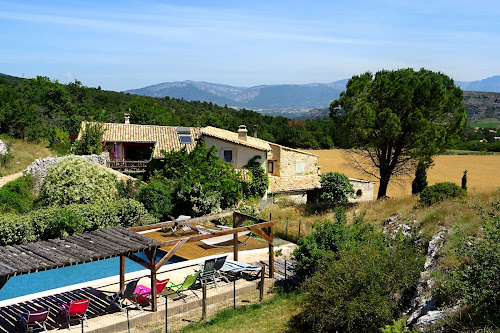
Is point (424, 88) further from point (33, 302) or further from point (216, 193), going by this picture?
point (33, 302)

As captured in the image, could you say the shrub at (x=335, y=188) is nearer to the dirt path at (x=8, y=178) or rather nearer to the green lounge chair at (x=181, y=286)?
the green lounge chair at (x=181, y=286)

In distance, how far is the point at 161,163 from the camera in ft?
106

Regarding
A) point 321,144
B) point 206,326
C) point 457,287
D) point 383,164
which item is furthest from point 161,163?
point 321,144

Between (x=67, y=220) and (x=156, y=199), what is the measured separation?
5331 millimetres

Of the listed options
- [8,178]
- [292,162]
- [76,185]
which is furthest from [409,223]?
[8,178]

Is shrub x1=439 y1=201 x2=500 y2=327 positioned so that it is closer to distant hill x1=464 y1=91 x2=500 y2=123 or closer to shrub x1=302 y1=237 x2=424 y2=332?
shrub x1=302 y1=237 x2=424 y2=332

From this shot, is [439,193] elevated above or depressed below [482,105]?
below

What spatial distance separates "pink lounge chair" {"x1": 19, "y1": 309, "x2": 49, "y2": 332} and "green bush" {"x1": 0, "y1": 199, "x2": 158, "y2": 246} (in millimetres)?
7236

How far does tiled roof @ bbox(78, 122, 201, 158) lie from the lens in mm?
35000

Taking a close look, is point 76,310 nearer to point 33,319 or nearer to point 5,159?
point 33,319

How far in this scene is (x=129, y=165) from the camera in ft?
111

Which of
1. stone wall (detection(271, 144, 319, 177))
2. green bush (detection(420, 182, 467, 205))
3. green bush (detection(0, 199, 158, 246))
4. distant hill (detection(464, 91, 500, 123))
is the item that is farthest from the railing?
distant hill (detection(464, 91, 500, 123))

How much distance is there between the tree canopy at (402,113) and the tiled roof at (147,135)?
14202 millimetres

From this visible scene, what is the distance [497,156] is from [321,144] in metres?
30.3
